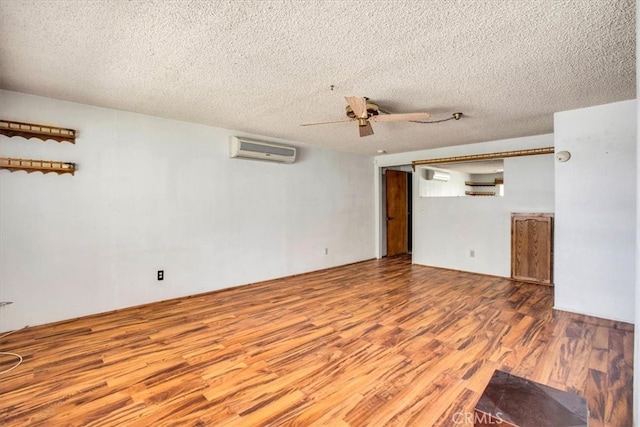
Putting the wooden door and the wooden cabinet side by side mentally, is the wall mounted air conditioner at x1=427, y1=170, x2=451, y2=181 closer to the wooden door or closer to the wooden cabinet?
the wooden door

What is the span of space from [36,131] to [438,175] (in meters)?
6.21

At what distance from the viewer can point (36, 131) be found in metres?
2.89

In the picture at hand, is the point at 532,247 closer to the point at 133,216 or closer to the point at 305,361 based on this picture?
the point at 305,361

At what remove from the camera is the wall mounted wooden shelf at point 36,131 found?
278 cm

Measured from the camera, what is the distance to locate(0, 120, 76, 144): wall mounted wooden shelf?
2.78 metres

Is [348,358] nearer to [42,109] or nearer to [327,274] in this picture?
[327,274]

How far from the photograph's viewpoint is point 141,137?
141 inches

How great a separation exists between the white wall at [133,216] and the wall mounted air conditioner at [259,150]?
0.46 feet

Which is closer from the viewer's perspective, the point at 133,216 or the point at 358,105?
the point at 358,105

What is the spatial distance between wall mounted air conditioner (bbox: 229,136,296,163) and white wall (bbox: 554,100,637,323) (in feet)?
11.2

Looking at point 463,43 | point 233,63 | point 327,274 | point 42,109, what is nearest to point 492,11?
point 463,43

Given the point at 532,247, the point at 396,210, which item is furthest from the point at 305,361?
the point at 396,210

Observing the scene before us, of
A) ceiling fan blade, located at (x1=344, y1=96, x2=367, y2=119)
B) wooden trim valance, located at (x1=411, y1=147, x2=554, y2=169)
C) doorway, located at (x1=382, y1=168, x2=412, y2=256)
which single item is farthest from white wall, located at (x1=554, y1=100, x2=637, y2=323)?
doorway, located at (x1=382, y1=168, x2=412, y2=256)

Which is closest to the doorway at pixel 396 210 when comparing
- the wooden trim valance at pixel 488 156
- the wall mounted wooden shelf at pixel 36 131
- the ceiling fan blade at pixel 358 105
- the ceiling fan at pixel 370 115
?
the wooden trim valance at pixel 488 156
